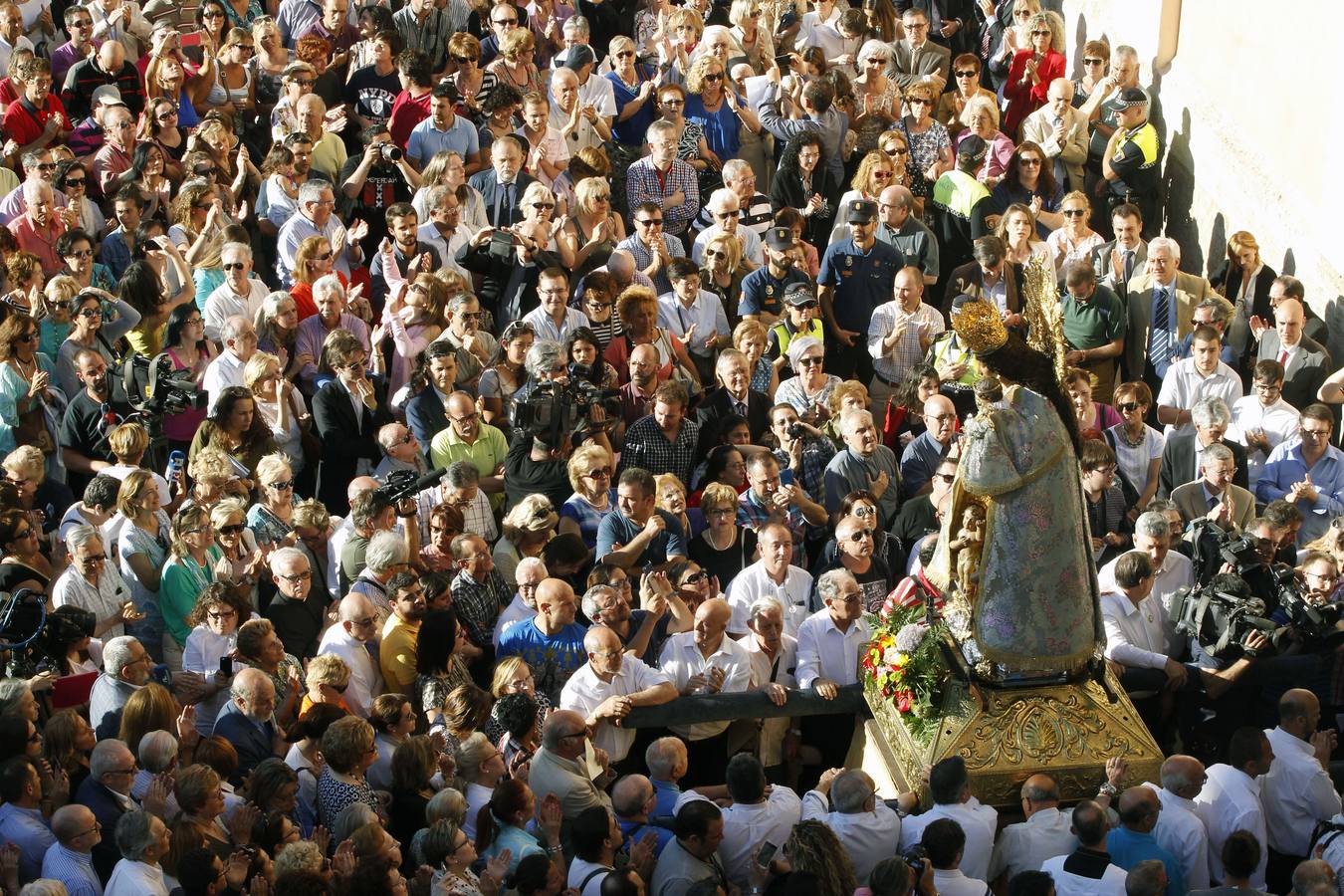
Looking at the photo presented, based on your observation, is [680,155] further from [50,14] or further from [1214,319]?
[50,14]

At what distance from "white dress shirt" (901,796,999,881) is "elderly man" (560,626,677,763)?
5.75ft

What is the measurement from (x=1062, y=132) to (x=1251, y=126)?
1502mm

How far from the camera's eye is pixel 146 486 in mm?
13664

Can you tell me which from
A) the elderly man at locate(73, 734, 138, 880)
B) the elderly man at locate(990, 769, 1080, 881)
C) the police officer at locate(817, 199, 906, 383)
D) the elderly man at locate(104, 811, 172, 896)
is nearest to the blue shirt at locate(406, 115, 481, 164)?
the police officer at locate(817, 199, 906, 383)

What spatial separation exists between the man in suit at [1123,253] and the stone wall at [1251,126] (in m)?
1.24

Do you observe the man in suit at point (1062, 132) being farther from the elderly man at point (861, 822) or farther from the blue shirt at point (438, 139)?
the elderly man at point (861, 822)

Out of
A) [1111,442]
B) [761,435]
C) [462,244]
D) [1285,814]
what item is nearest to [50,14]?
[462,244]

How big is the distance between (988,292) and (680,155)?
2.82 m

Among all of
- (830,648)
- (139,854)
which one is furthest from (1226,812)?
(139,854)

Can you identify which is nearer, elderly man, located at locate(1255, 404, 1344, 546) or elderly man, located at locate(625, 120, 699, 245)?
elderly man, located at locate(1255, 404, 1344, 546)

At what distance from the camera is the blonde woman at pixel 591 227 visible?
55.8ft

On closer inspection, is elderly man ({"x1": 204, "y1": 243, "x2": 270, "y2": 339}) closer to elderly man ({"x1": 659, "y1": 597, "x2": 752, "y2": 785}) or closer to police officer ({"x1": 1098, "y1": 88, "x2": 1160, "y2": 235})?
elderly man ({"x1": 659, "y1": 597, "x2": 752, "y2": 785})

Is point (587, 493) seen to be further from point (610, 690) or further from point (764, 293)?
point (764, 293)

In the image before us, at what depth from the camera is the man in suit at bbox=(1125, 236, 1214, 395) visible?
55.4 ft
